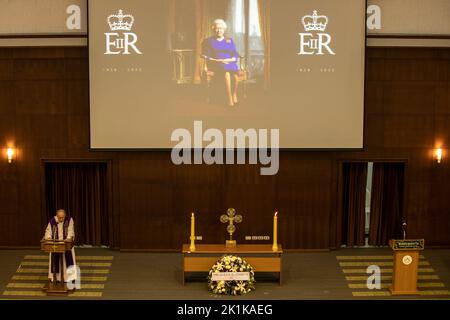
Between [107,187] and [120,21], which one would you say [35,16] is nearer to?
[120,21]

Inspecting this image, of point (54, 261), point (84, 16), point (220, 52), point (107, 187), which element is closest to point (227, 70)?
point (220, 52)

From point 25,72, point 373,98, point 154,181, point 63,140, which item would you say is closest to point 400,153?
point 373,98

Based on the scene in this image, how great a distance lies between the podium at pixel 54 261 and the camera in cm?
977

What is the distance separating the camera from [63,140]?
11680mm

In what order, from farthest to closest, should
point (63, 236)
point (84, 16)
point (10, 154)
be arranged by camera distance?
point (10, 154) → point (84, 16) → point (63, 236)

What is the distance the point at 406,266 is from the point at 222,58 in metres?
4.59

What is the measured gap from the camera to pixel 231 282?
9.74 meters


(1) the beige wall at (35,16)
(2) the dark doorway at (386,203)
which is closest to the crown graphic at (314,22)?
(2) the dark doorway at (386,203)

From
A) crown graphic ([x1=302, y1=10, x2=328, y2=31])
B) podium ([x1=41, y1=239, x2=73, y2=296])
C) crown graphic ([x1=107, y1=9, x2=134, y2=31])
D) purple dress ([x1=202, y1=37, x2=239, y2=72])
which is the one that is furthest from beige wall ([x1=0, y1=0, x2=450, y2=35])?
podium ([x1=41, y1=239, x2=73, y2=296])

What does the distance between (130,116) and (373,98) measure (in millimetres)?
4341

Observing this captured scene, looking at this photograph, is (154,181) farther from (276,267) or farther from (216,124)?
(276,267)

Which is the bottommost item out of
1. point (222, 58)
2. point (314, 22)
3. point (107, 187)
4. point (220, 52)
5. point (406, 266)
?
point (406, 266)

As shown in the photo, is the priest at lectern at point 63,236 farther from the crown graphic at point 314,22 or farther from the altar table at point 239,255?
the crown graphic at point 314,22

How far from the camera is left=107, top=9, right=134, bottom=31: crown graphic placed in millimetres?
11148
